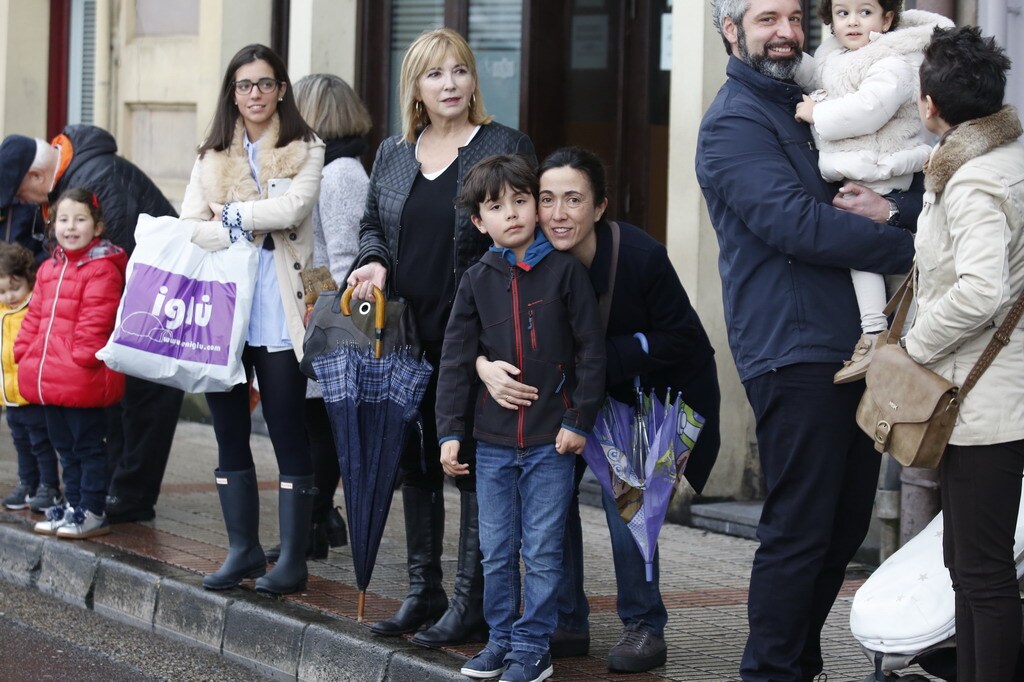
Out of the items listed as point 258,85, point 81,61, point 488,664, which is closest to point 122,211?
point 258,85

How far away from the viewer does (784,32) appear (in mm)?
4406

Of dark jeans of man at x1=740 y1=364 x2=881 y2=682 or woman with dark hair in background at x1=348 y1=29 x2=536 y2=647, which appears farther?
woman with dark hair in background at x1=348 y1=29 x2=536 y2=647

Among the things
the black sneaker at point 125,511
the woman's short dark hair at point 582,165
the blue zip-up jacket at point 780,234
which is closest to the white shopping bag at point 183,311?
the black sneaker at point 125,511

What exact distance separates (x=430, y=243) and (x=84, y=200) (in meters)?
2.32

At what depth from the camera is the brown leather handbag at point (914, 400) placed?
3.96 m

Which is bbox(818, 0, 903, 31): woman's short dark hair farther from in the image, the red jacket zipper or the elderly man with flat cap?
the elderly man with flat cap

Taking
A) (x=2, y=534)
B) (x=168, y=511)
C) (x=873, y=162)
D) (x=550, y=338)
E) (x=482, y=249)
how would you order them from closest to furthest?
1. (x=873, y=162)
2. (x=550, y=338)
3. (x=482, y=249)
4. (x=2, y=534)
5. (x=168, y=511)

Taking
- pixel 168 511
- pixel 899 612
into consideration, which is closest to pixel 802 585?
pixel 899 612

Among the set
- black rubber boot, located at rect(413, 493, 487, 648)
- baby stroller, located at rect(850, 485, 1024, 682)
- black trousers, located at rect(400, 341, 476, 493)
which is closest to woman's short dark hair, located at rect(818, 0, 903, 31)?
baby stroller, located at rect(850, 485, 1024, 682)

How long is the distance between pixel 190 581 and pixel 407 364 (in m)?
1.60

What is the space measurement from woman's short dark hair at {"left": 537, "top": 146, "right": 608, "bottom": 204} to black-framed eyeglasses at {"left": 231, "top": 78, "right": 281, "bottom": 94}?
5.38ft

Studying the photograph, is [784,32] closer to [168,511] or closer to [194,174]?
[194,174]

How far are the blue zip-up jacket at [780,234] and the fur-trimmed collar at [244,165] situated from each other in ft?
6.81

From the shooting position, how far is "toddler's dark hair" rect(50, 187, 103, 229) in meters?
6.96
